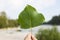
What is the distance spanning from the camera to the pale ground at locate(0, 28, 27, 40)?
0.89 metres

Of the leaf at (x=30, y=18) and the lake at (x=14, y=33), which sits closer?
the leaf at (x=30, y=18)

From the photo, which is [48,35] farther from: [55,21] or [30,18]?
[30,18]

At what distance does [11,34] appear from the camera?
0.89 meters

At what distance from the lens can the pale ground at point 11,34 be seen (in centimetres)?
89

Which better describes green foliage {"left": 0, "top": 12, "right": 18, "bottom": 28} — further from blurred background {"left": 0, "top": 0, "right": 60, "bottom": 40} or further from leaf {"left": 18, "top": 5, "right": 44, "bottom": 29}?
leaf {"left": 18, "top": 5, "right": 44, "bottom": 29}

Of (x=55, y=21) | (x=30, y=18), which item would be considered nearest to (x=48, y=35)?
(x=55, y=21)

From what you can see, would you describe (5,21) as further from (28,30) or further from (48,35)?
(48,35)

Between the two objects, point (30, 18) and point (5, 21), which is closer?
point (30, 18)

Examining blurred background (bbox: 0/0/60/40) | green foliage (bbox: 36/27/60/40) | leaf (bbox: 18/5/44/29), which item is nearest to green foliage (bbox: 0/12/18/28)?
blurred background (bbox: 0/0/60/40)

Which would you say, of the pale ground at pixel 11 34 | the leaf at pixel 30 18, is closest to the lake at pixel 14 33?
the pale ground at pixel 11 34

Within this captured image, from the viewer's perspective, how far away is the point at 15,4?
0.92 meters

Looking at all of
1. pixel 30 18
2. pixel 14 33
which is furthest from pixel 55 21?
pixel 30 18

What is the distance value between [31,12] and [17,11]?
0.67 metres

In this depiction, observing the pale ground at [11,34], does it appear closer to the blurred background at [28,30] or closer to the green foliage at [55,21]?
the blurred background at [28,30]
